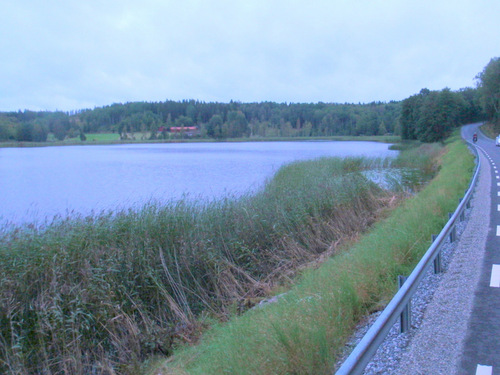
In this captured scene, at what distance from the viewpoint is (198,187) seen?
26.2 meters

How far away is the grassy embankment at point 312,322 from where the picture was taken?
13.1ft

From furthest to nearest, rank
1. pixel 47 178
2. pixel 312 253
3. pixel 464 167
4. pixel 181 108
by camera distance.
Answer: pixel 181 108 → pixel 47 178 → pixel 464 167 → pixel 312 253

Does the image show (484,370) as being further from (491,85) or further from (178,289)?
(491,85)

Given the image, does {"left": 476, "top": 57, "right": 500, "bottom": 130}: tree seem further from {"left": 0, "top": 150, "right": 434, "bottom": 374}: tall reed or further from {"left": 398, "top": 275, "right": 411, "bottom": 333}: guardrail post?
{"left": 398, "top": 275, "right": 411, "bottom": 333}: guardrail post

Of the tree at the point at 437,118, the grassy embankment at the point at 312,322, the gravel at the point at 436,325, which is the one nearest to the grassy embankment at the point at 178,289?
the grassy embankment at the point at 312,322

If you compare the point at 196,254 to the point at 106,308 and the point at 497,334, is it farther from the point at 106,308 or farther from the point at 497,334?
the point at 497,334

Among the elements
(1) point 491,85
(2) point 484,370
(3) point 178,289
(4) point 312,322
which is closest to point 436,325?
(2) point 484,370

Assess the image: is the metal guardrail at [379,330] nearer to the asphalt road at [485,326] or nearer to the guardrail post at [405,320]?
the guardrail post at [405,320]

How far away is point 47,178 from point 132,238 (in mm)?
26993

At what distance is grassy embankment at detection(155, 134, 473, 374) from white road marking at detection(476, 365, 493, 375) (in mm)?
1186

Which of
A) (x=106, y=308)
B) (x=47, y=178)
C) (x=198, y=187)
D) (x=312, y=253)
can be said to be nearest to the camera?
(x=106, y=308)

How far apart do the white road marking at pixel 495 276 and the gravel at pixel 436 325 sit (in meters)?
0.19

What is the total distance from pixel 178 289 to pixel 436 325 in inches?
210

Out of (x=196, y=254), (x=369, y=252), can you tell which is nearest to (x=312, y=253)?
(x=196, y=254)
